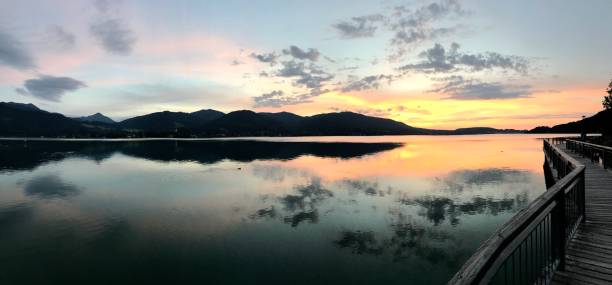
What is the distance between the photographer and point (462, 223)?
19.7 meters

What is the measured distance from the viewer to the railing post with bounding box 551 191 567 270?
6977 mm

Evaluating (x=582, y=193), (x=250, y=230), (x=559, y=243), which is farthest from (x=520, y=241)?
(x=250, y=230)

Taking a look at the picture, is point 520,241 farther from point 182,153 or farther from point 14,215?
point 182,153

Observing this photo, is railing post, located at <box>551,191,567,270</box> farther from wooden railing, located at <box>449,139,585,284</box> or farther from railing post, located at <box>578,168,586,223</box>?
railing post, located at <box>578,168,586,223</box>

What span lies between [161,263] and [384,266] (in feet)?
31.9

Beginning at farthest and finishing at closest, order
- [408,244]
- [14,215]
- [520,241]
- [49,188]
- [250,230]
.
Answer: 1. [49,188]
2. [14,215]
3. [250,230]
4. [408,244]
5. [520,241]

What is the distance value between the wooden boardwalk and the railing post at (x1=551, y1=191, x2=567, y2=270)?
357mm

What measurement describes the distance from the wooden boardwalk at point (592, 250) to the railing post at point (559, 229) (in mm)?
357

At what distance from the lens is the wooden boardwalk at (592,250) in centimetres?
→ 676

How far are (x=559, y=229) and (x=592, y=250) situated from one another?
205 cm

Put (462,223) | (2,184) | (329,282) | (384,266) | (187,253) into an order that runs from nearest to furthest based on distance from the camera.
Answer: (329,282), (384,266), (187,253), (462,223), (2,184)

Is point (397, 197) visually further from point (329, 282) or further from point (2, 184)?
point (2, 184)

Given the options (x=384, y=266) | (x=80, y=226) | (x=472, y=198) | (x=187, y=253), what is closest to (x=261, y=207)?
Answer: (x=187, y=253)

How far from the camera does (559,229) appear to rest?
23.0 ft
